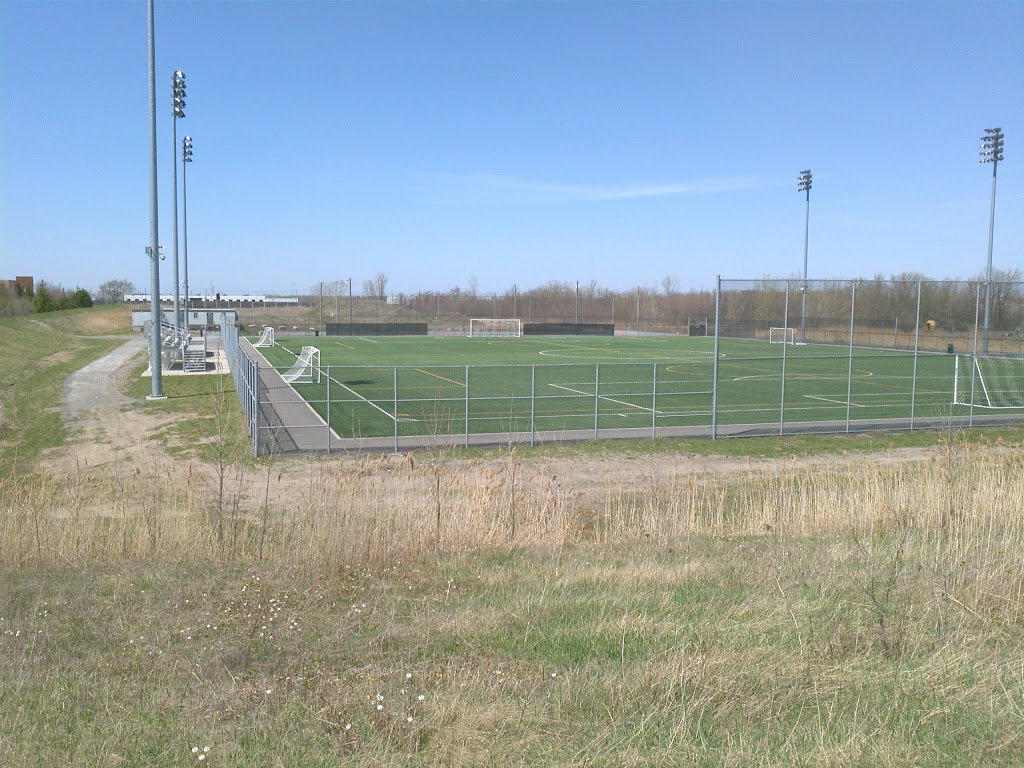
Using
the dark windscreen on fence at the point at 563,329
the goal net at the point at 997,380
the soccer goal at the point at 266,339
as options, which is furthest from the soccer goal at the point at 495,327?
the goal net at the point at 997,380

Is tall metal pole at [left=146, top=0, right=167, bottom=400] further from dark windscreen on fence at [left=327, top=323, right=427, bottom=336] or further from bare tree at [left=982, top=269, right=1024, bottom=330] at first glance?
dark windscreen on fence at [left=327, top=323, right=427, bottom=336]

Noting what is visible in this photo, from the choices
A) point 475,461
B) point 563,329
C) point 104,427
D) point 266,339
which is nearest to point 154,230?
point 104,427

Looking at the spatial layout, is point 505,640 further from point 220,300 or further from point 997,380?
point 220,300

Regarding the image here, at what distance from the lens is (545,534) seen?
9.33m

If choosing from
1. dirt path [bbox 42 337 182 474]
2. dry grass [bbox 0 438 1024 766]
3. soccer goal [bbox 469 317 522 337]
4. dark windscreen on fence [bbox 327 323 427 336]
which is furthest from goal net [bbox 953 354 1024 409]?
dark windscreen on fence [bbox 327 323 427 336]

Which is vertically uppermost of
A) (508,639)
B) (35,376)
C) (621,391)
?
(508,639)

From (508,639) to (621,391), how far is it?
25284mm

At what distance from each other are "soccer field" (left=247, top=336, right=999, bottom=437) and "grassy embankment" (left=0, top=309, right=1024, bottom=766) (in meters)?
7.49

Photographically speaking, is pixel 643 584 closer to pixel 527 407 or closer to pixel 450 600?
pixel 450 600

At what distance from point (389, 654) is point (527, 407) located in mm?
20624

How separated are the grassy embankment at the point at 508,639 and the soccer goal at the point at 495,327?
6921 centimetres

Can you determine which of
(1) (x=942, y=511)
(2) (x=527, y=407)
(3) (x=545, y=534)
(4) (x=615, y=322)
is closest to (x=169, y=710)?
(3) (x=545, y=534)

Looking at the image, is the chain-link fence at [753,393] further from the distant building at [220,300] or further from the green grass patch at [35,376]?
the distant building at [220,300]

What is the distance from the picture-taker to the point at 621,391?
30562 millimetres
